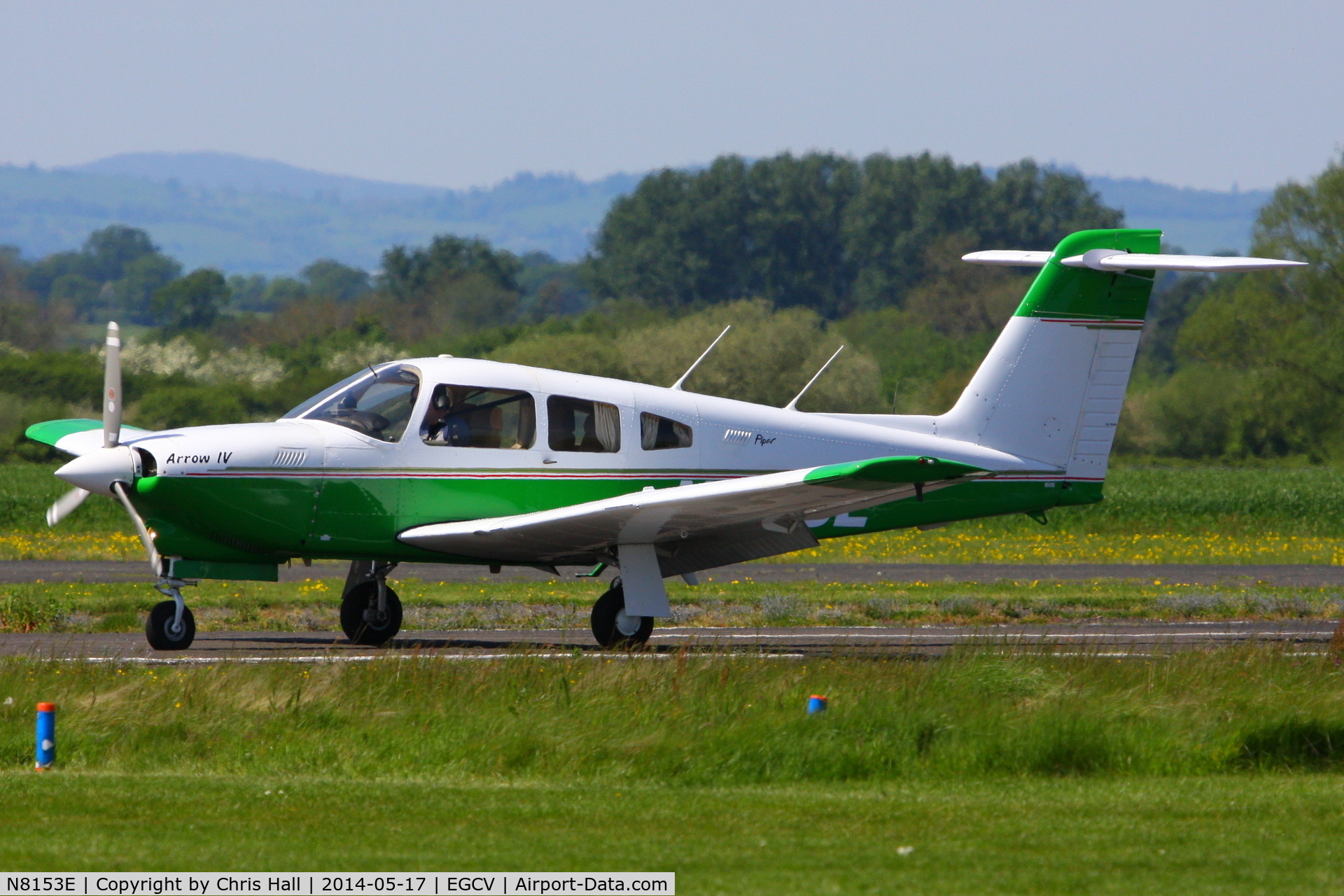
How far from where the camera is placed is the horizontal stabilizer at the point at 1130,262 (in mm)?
13211

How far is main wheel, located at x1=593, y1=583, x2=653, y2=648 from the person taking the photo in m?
13.2

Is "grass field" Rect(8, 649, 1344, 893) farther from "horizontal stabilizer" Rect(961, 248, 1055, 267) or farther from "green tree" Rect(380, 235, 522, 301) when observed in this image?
"green tree" Rect(380, 235, 522, 301)

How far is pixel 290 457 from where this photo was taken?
41.2 ft

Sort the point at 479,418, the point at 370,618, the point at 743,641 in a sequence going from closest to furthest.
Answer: the point at 479,418 → the point at 370,618 → the point at 743,641

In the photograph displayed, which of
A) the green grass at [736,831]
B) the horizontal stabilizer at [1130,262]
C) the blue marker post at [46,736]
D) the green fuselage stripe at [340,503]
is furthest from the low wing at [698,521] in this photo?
the blue marker post at [46,736]

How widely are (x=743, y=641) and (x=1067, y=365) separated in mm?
4175

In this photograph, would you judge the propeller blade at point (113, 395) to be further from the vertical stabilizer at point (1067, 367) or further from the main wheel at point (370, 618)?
the vertical stabilizer at point (1067, 367)

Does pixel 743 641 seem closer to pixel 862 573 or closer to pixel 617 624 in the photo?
pixel 617 624

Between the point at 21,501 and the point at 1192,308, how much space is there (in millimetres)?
76906

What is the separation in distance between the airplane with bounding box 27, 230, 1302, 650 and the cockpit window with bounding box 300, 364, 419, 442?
2cm

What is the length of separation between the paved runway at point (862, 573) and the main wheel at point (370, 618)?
657cm

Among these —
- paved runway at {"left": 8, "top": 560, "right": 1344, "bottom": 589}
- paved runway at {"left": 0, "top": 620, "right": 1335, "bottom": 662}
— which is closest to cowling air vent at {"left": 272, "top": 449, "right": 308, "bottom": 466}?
paved runway at {"left": 0, "top": 620, "right": 1335, "bottom": 662}

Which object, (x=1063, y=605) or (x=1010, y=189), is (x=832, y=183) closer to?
(x=1010, y=189)

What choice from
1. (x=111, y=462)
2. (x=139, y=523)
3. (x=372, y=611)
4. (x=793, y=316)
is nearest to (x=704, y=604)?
(x=372, y=611)
